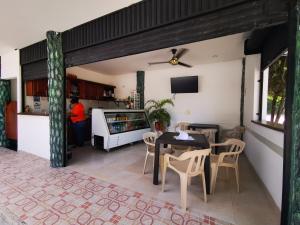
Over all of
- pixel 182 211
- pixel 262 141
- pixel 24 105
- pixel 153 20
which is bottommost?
pixel 182 211

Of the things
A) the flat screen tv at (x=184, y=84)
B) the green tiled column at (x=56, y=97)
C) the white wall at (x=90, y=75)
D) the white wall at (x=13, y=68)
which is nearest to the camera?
the green tiled column at (x=56, y=97)

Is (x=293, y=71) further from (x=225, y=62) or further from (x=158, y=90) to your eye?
(x=158, y=90)

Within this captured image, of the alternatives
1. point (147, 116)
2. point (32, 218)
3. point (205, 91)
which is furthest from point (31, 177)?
point (205, 91)

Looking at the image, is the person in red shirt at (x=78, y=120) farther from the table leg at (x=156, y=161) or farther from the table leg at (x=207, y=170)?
the table leg at (x=207, y=170)

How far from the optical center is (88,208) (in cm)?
211

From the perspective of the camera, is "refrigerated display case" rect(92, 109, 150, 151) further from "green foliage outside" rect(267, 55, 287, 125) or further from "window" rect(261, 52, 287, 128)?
"green foliage outside" rect(267, 55, 287, 125)

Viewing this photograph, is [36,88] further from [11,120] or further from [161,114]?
[161,114]

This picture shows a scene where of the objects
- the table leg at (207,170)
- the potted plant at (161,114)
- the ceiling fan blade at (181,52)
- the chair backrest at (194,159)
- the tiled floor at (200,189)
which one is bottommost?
the tiled floor at (200,189)

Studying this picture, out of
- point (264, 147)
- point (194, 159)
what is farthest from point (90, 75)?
point (264, 147)

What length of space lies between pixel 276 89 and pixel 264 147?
1.28 meters

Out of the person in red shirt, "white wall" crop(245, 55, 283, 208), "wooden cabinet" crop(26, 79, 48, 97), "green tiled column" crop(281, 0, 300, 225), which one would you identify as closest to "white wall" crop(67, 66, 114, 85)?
"wooden cabinet" crop(26, 79, 48, 97)

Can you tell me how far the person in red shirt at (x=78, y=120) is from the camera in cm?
494

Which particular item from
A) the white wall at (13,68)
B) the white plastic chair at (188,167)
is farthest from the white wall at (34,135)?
the white plastic chair at (188,167)

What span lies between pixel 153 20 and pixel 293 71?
1704 mm
